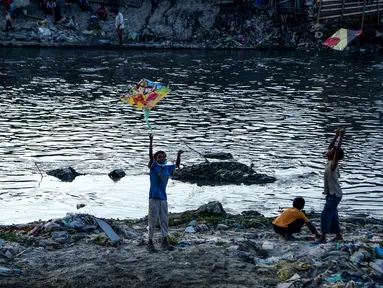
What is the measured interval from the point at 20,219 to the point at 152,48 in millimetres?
23981

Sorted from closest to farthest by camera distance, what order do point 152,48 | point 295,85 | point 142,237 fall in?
point 142,237 → point 295,85 → point 152,48

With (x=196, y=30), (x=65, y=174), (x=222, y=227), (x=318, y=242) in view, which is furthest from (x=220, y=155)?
(x=196, y=30)

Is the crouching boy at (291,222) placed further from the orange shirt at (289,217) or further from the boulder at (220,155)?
the boulder at (220,155)

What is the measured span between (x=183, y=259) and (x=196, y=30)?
29.2 meters

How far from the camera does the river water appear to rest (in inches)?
625

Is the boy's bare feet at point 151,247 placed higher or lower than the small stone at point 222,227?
higher

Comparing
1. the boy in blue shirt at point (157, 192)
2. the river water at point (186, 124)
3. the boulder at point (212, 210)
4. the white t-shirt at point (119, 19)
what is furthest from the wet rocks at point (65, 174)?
the white t-shirt at point (119, 19)

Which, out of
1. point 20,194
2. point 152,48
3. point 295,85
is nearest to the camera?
point 20,194

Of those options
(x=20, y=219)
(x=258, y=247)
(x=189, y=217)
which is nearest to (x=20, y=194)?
(x=20, y=219)

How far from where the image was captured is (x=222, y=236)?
474 inches

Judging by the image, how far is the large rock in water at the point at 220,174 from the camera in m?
16.9

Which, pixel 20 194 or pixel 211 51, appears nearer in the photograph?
pixel 20 194

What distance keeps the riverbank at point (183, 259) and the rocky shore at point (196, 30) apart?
25918 millimetres

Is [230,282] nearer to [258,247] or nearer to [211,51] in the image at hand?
[258,247]
